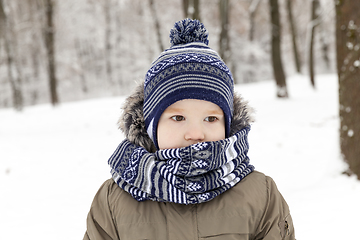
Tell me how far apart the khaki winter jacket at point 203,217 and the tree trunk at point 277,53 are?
1000 cm

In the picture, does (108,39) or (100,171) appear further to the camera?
(108,39)

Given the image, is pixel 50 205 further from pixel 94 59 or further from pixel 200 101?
pixel 94 59

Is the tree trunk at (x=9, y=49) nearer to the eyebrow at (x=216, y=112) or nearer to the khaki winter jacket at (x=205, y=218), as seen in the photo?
the khaki winter jacket at (x=205, y=218)

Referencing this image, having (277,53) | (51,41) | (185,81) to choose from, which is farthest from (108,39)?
(185,81)

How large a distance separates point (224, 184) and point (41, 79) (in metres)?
26.5

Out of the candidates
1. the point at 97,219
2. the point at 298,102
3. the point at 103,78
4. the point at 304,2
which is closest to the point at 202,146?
the point at 97,219

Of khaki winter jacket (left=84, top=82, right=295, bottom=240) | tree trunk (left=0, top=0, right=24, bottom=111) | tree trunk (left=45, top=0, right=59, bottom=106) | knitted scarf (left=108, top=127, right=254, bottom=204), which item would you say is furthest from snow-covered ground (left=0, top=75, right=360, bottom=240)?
tree trunk (left=45, top=0, right=59, bottom=106)

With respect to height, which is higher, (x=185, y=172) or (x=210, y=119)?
(x=210, y=119)

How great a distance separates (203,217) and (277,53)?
10.8 metres

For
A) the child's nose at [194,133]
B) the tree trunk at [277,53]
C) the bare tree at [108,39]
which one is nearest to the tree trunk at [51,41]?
the tree trunk at [277,53]

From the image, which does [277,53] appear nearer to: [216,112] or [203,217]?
[216,112]

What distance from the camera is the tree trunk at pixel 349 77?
11.3 ft

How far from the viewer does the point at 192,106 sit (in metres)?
1.58

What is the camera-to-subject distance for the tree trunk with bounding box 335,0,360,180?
343 centimetres
